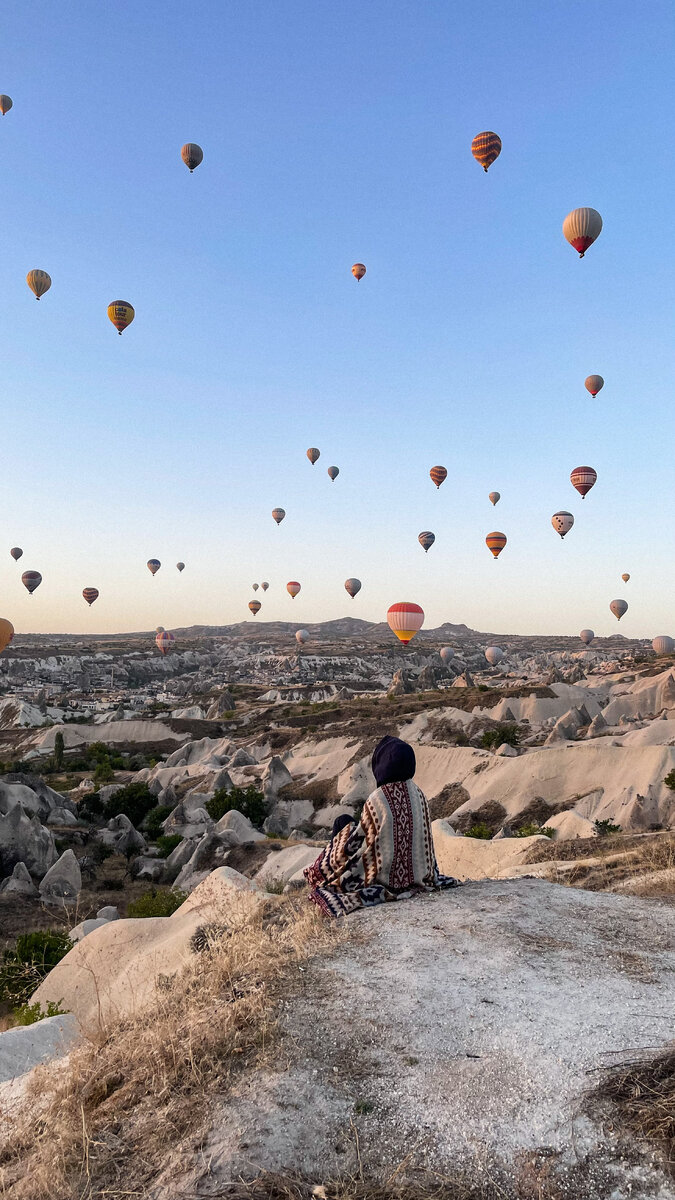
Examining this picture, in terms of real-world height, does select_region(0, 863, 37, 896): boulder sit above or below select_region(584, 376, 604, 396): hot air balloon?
below

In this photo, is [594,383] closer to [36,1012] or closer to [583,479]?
[583,479]

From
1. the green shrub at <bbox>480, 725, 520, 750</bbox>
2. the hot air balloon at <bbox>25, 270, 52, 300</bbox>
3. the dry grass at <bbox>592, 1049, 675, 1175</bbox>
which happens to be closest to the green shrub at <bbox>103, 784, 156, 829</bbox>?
the green shrub at <bbox>480, 725, 520, 750</bbox>

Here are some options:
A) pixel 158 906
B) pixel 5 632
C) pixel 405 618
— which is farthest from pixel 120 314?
pixel 158 906

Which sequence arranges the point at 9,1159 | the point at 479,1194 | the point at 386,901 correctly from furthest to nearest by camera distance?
1. the point at 386,901
2. the point at 9,1159
3. the point at 479,1194

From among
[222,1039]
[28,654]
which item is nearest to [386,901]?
[222,1039]

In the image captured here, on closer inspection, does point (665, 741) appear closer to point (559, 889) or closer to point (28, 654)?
point (559, 889)

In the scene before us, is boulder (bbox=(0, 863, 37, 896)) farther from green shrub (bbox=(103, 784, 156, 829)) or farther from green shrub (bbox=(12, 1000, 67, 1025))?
green shrub (bbox=(12, 1000, 67, 1025))

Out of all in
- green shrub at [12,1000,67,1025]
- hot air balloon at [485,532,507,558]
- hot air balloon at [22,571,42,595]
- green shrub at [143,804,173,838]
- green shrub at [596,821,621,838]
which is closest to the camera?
green shrub at [12,1000,67,1025]
